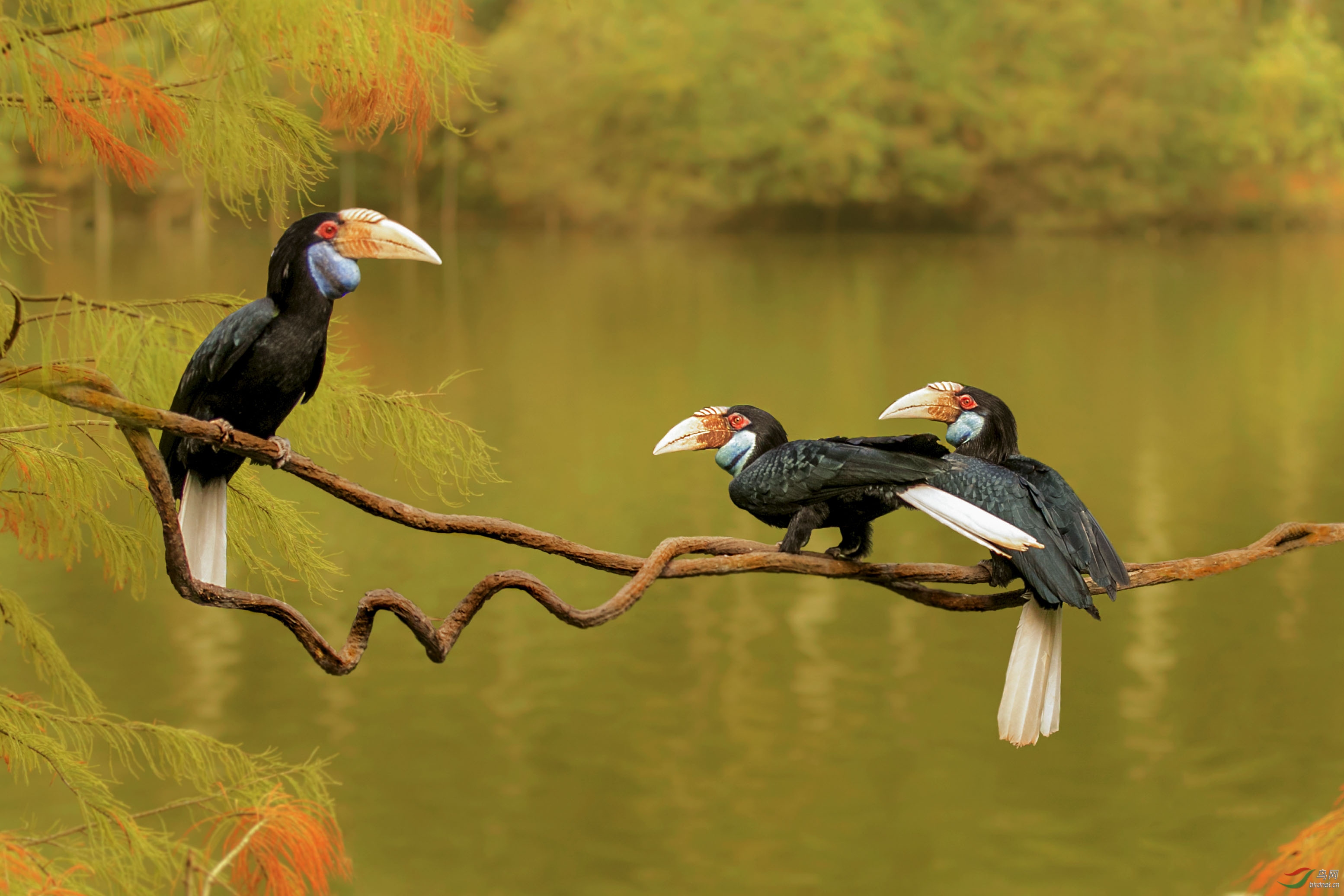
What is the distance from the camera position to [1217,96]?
33.1 metres

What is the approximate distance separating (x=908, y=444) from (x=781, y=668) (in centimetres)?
976

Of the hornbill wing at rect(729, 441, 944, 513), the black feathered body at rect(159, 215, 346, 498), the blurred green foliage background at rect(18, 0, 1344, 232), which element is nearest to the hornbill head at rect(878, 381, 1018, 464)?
the hornbill wing at rect(729, 441, 944, 513)

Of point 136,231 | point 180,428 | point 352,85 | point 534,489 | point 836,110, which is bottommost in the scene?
point 534,489

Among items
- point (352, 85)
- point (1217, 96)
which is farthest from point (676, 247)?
point (352, 85)

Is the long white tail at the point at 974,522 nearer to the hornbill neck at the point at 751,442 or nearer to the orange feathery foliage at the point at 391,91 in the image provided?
the hornbill neck at the point at 751,442

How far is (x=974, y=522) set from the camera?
71.9 inches

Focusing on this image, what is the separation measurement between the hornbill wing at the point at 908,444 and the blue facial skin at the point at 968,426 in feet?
0.26

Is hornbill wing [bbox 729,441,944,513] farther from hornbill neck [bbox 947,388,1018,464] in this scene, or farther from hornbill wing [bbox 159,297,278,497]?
hornbill wing [bbox 159,297,278,497]

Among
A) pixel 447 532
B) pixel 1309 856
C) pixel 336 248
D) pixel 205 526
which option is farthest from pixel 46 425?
pixel 1309 856

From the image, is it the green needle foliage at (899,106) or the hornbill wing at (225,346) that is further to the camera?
the green needle foliage at (899,106)

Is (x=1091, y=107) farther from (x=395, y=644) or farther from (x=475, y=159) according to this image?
(x=395, y=644)

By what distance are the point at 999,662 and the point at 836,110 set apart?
74.8 feet

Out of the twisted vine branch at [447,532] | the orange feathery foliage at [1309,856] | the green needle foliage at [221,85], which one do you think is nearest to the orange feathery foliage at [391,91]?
the green needle foliage at [221,85]

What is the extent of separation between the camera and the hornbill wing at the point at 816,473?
6.36 feet
